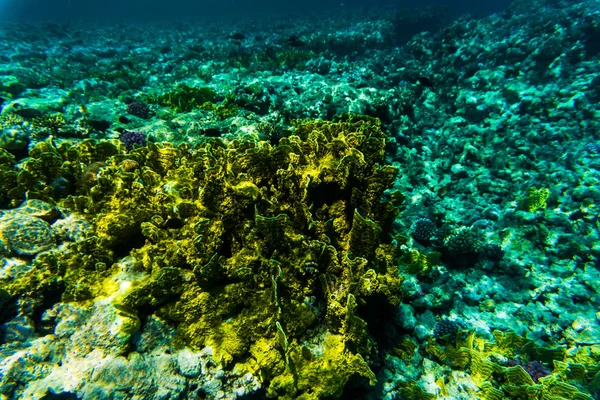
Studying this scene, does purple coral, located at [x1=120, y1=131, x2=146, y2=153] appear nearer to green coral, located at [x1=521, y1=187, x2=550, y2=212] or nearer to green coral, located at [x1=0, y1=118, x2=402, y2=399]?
green coral, located at [x1=0, y1=118, x2=402, y2=399]

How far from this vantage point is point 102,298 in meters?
3.38

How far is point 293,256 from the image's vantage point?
3.77 m

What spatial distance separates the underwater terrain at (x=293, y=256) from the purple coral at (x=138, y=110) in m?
0.05

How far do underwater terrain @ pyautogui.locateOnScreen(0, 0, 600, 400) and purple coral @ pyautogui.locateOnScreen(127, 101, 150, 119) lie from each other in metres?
0.05

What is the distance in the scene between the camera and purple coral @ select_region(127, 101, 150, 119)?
991 centimetres

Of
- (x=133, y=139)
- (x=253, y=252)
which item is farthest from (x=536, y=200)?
(x=133, y=139)

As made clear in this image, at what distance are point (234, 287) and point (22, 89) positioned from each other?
13.9 metres

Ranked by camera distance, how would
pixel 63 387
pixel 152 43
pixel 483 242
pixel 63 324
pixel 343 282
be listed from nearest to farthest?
pixel 63 387
pixel 63 324
pixel 343 282
pixel 483 242
pixel 152 43

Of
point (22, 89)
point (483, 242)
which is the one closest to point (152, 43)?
point (22, 89)

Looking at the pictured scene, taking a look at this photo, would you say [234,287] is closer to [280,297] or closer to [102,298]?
[280,297]

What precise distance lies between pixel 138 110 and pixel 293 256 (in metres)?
9.15

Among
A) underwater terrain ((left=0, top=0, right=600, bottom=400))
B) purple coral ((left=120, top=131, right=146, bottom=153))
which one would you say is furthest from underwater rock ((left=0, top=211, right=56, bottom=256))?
purple coral ((left=120, top=131, right=146, bottom=153))

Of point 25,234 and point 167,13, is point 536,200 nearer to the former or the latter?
point 25,234

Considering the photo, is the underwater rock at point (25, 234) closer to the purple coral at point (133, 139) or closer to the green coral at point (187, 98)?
the purple coral at point (133, 139)
